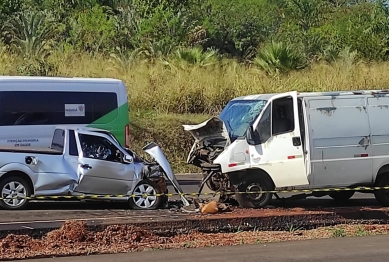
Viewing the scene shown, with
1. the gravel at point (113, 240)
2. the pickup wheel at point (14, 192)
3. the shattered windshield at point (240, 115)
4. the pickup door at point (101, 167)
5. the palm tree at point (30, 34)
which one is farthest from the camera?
the palm tree at point (30, 34)

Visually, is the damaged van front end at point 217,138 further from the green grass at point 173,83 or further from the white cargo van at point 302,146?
the green grass at point 173,83

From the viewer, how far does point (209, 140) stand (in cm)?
1392

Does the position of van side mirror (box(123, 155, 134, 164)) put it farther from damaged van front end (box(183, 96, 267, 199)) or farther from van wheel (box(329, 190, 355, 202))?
van wheel (box(329, 190, 355, 202))

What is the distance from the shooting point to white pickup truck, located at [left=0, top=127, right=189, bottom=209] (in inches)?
511

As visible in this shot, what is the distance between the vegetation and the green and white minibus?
6881 millimetres

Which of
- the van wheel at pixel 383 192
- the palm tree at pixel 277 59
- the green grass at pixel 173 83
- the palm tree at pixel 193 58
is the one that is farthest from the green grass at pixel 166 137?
the van wheel at pixel 383 192

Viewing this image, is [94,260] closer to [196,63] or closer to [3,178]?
[3,178]

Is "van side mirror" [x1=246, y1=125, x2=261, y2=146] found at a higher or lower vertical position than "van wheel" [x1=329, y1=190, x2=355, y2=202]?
higher

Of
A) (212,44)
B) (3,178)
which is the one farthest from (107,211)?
(212,44)

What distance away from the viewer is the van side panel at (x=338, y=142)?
13.3m

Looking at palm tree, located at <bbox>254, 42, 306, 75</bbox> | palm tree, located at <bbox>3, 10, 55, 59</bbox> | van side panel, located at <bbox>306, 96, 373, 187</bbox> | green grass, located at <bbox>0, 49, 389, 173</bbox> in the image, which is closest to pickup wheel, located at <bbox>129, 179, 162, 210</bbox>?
van side panel, located at <bbox>306, 96, 373, 187</bbox>

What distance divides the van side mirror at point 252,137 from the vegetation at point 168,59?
1016cm

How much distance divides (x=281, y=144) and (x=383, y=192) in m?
2.34

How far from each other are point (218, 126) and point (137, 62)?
639 inches
